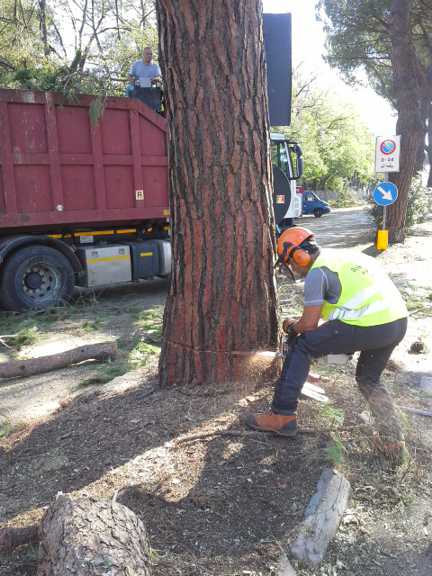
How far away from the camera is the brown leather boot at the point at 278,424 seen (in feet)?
10.5

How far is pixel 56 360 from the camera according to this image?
534 cm

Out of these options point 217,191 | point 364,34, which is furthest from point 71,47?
point 217,191

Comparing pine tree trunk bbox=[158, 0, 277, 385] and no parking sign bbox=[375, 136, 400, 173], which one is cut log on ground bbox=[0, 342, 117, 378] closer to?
pine tree trunk bbox=[158, 0, 277, 385]

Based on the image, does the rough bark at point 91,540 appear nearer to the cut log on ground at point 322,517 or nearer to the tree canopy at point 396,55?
the cut log on ground at point 322,517

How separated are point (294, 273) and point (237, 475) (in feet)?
4.21

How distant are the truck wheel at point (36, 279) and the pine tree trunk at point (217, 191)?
14.4ft

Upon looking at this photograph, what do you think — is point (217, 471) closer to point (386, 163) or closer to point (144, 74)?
point (144, 74)

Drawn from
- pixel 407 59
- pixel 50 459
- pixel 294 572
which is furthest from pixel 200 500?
pixel 407 59

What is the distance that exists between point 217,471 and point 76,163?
5889 mm

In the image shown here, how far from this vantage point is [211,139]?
348cm

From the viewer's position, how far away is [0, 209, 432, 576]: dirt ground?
248 centimetres

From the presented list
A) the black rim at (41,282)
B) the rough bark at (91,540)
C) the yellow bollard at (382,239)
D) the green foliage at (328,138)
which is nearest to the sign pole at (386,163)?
the yellow bollard at (382,239)

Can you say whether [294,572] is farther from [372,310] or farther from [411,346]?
[411,346]

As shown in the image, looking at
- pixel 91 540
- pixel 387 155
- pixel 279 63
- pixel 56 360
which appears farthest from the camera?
pixel 387 155
